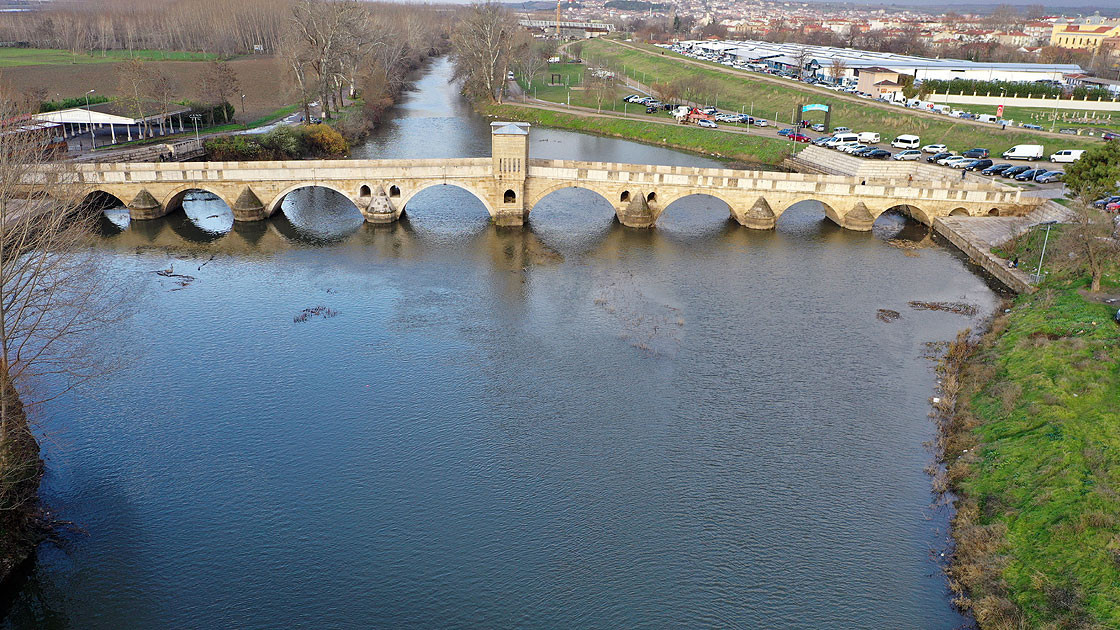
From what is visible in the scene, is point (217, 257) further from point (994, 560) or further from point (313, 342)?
point (994, 560)

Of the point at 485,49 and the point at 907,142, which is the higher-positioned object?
the point at 485,49

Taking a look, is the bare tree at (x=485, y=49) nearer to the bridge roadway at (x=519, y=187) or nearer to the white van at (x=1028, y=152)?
the bridge roadway at (x=519, y=187)

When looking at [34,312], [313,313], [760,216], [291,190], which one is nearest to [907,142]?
[760,216]

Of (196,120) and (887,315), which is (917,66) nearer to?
(887,315)

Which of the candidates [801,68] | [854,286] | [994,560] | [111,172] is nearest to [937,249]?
[854,286]

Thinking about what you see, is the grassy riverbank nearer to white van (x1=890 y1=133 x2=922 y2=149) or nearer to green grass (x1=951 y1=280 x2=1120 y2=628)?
green grass (x1=951 y1=280 x2=1120 y2=628)
